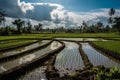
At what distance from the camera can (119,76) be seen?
9.11 metres

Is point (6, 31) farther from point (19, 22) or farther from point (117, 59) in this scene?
point (117, 59)

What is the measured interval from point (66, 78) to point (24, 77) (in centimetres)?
245

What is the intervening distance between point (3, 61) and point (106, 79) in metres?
Result: 10.6

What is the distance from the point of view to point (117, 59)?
17812 millimetres

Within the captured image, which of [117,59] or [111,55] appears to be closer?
[117,59]

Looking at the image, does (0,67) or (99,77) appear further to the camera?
(0,67)

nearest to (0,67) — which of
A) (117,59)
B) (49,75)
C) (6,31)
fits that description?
(49,75)

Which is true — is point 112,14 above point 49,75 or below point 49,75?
above

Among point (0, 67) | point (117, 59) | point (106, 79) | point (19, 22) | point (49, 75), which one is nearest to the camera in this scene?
point (106, 79)

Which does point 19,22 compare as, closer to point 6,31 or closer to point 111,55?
point 6,31

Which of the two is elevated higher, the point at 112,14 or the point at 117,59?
the point at 112,14

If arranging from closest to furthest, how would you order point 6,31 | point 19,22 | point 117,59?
point 117,59 → point 6,31 → point 19,22

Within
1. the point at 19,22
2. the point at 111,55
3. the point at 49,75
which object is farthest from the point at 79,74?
the point at 19,22

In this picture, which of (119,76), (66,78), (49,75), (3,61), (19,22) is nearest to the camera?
(119,76)
